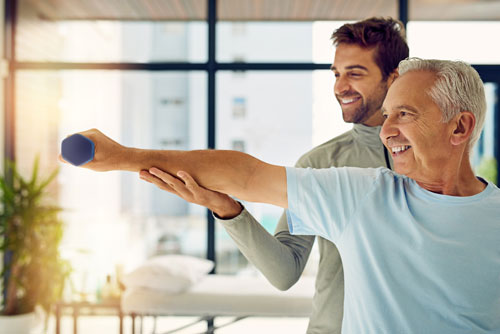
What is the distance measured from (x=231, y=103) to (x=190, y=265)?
1430 mm

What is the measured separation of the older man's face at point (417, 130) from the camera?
2.86 feet

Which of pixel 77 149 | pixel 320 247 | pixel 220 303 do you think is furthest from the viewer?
pixel 220 303

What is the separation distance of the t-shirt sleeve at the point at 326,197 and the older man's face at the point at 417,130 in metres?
0.09

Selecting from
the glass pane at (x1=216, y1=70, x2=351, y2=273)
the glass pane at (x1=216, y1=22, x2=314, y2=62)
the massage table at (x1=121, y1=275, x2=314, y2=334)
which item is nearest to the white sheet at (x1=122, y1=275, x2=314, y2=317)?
the massage table at (x1=121, y1=275, x2=314, y2=334)

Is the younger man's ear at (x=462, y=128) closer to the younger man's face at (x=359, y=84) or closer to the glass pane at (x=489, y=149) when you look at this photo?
the younger man's face at (x=359, y=84)

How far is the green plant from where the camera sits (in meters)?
3.11

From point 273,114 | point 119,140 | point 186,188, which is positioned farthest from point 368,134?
point 119,140

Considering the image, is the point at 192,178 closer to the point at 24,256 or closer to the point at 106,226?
the point at 24,256

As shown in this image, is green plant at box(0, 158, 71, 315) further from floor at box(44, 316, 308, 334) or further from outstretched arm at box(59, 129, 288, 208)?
outstretched arm at box(59, 129, 288, 208)

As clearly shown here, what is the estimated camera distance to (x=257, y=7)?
3.69 meters

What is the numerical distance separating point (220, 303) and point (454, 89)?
6.26 feet

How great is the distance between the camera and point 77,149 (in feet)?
2.54

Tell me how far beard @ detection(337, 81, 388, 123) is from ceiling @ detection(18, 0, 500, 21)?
2652 millimetres

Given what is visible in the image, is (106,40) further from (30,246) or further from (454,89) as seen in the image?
(454,89)
